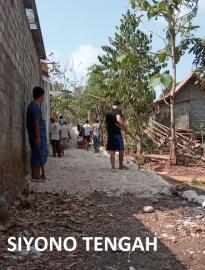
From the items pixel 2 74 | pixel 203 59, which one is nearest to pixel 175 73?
pixel 203 59

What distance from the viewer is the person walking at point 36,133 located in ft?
22.5

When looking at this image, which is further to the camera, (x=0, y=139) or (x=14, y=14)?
(x=14, y=14)

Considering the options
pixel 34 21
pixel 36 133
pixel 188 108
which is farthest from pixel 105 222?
pixel 188 108

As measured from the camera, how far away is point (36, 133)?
6824 mm

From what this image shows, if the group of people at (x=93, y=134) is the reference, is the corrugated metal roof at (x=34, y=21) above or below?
above

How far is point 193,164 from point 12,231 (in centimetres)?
1126

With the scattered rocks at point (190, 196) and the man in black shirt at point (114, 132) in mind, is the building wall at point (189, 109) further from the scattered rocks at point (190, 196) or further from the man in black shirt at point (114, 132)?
the scattered rocks at point (190, 196)

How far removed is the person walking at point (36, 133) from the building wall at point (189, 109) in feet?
61.0

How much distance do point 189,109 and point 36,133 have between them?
64.2ft

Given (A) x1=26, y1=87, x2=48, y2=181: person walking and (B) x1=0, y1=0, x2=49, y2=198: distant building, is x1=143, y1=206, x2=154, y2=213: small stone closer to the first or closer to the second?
(B) x1=0, y1=0, x2=49, y2=198: distant building

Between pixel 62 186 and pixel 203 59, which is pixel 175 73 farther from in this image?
pixel 62 186

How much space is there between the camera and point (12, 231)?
14.1 ft

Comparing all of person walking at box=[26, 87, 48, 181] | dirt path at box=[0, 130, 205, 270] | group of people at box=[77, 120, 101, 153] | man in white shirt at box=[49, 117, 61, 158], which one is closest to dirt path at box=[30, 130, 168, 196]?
dirt path at box=[0, 130, 205, 270]

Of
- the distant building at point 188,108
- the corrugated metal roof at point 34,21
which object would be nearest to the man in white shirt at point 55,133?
the corrugated metal roof at point 34,21
